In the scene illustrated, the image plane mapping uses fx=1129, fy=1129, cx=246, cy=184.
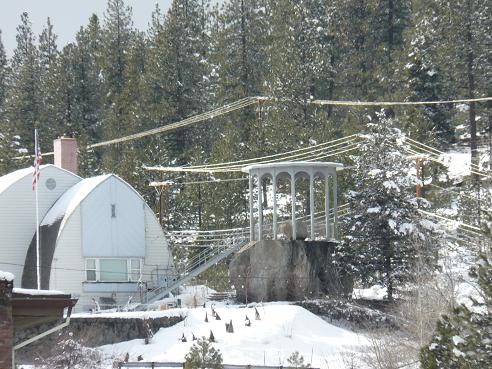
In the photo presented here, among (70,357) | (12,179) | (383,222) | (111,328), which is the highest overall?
(12,179)

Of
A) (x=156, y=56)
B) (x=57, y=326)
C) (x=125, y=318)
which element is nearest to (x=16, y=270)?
(x=125, y=318)

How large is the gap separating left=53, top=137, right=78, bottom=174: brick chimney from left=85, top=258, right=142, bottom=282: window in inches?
262

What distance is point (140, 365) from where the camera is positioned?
35.5 m

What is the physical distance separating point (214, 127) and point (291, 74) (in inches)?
532

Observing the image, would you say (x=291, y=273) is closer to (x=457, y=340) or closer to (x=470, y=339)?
(x=457, y=340)

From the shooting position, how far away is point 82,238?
48.5 metres

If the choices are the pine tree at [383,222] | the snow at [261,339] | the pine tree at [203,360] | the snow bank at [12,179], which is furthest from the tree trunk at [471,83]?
the pine tree at [203,360]

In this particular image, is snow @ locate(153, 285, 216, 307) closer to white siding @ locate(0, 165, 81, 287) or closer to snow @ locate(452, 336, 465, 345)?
white siding @ locate(0, 165, 81, 287)

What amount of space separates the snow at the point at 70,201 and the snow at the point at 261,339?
8.39 meters

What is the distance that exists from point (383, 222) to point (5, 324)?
3308cm

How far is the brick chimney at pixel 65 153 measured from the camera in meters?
53.4

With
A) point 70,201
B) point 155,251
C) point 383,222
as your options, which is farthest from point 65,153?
point 383,222

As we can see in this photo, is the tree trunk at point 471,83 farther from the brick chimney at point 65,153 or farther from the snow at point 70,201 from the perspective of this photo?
the snow at point 70,201

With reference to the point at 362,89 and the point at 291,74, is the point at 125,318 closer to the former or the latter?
the point at 291,74
